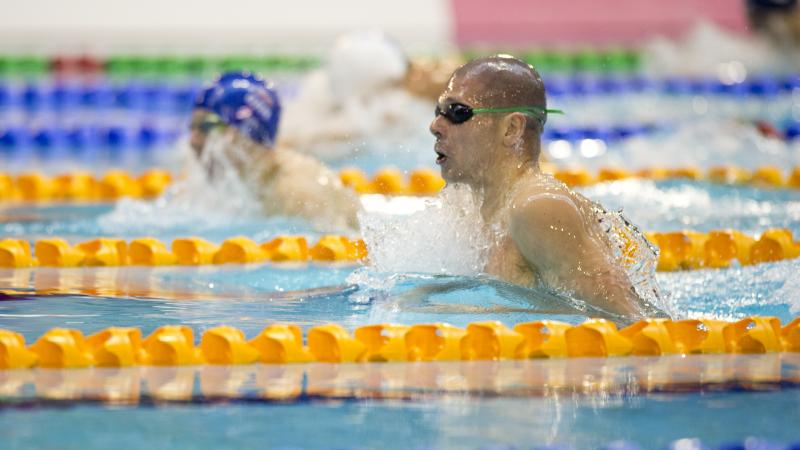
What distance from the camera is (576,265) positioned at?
319 centimetres

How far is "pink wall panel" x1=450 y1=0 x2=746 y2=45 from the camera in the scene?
11.7m

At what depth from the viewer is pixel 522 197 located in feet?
10.6

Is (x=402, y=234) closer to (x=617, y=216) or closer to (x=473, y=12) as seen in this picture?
(x=617, y=216)

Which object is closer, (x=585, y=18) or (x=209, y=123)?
(x=209, y=123)

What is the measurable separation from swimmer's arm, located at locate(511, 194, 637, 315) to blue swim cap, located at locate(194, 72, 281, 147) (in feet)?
7.79

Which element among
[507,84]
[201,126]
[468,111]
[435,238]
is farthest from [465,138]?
[201,126]

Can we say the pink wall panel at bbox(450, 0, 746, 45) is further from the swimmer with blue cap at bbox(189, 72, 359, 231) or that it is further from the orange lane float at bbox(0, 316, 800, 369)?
the orange lane float at bbox(0, 316, 800, 369)

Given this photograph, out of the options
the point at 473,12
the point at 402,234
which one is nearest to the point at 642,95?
the point at 473,12

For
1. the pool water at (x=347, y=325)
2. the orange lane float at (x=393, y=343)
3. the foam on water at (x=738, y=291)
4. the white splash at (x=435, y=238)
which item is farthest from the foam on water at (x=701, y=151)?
the orange lane float at (x=393, y=343)

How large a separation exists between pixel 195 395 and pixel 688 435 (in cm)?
103

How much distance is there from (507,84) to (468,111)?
13cm

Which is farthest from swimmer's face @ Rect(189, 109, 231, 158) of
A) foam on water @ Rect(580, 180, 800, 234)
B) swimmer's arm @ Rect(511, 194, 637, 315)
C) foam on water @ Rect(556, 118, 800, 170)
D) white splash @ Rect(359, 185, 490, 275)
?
foam on water @ Rect(556, 118, 800, 170)

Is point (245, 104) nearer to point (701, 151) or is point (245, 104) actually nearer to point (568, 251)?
point (568, 251)

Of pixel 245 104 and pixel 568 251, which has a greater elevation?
pixel 245 104
